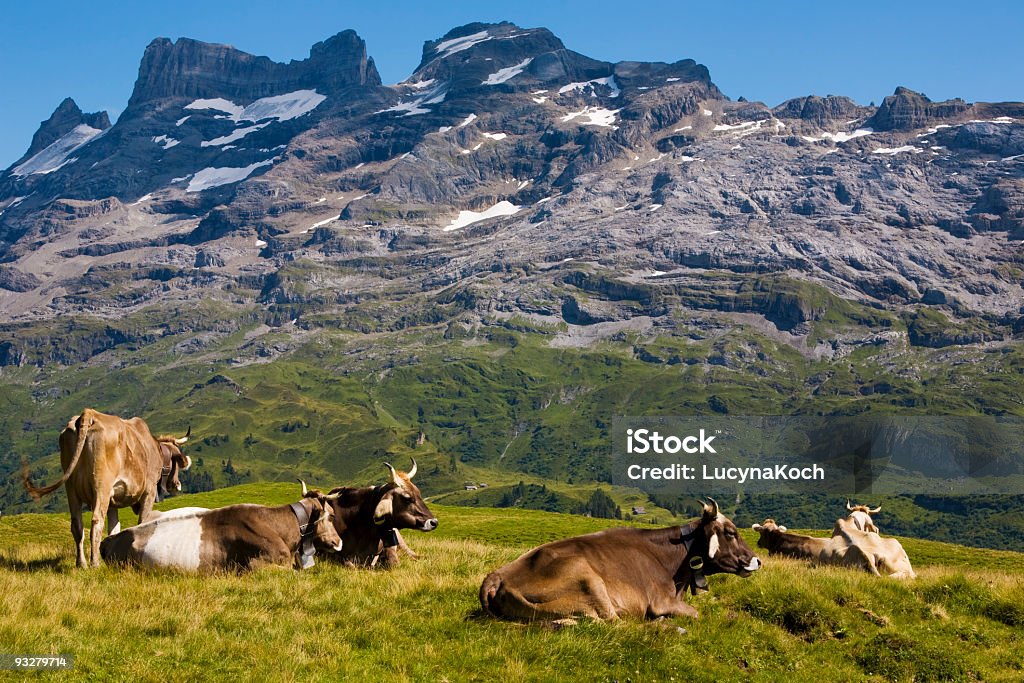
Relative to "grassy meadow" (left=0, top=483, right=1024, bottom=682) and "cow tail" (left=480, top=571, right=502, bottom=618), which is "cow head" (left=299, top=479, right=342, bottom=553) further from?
"cow tail" (left=480, top=571, right=502, bottom=618)

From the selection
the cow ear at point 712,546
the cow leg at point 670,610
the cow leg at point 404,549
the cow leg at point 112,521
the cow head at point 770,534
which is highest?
the cow leg at point 112,521

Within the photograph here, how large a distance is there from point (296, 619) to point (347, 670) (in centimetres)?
295

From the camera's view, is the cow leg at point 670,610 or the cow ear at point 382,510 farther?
the cow ear at point 382,510

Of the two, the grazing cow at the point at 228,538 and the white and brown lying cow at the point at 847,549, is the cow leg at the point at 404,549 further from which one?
the white and brown lying cow at the point at 847,549

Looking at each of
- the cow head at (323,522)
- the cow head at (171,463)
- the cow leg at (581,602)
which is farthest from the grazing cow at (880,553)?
the cow head at (171,463)

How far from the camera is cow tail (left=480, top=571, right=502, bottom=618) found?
718 inches

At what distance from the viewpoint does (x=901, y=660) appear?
18.1 m

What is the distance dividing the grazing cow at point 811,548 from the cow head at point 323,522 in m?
15.8

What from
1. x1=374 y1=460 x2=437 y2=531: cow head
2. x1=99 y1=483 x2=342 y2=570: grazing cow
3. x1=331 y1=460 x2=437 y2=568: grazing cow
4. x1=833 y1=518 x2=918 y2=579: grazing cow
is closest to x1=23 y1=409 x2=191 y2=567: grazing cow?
x1=99 y1=483 x2=342 y2=570: grazing cow

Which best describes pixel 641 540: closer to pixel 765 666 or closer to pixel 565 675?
pixel 765 666

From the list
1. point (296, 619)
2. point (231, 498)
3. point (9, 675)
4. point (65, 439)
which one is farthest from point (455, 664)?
point (231, 498)

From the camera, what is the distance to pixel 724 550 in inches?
822

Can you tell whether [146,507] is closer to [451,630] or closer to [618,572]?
[451,630]

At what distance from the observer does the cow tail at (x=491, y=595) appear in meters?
18.2
